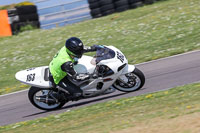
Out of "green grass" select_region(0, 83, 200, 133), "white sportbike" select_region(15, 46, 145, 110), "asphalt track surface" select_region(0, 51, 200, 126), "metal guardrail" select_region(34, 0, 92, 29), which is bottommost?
"asphalt track surface" select_region(0, 51, 200, 126)

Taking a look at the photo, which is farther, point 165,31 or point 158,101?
point 165,31

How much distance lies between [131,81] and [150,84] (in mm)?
823

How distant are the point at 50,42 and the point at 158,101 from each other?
9.92 m

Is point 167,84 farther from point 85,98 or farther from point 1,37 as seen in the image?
point 1,37

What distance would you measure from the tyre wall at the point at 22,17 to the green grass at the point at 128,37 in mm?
523

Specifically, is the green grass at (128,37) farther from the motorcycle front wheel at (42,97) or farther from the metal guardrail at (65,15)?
the motorcycle front wheel at (42,97)

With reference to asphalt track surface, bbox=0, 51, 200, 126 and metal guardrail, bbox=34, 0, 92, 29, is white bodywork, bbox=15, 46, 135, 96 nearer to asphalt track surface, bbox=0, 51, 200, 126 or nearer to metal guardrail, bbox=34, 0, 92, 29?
asphalt track surface, bbox=0, 51, 200, 126

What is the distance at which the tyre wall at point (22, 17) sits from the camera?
19.1 m

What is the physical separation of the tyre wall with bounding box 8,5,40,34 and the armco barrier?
198 mm

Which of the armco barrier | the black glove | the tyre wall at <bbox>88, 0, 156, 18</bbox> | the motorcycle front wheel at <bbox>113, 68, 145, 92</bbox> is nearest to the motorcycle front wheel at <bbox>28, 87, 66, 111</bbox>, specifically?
the black glove

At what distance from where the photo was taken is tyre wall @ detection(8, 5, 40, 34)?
19.1 m

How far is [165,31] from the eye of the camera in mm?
14141

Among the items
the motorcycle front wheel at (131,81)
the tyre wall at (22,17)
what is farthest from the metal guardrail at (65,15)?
the motorcycle front wheel at (131,81)

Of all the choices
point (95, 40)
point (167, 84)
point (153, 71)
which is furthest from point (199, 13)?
point (167, 84)
